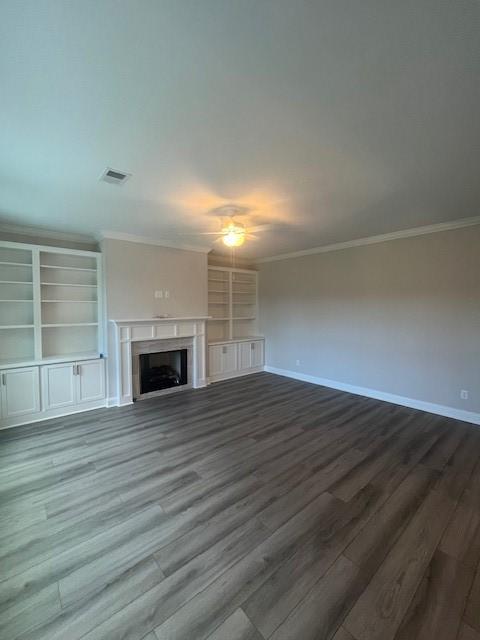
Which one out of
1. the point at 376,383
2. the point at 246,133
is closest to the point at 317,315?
the point at 376,383

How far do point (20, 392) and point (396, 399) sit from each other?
5.50 m

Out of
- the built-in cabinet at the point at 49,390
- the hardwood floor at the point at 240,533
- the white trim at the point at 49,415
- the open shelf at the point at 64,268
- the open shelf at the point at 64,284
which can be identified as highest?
the open shelf at the point at 64,268

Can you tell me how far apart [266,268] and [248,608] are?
19.3ft

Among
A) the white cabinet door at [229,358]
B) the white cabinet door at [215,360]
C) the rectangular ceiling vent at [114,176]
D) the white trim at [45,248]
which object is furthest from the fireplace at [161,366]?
the rectangular ceiling vent at [114,176]

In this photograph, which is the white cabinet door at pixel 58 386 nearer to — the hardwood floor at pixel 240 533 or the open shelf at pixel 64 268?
the hardwood floor at pixel 240 533

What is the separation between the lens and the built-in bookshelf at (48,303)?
3850 mm

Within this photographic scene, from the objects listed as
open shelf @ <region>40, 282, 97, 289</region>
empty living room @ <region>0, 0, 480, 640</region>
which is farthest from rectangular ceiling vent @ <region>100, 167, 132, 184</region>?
open shelf @ <region>40, 282, 97, 289</region>

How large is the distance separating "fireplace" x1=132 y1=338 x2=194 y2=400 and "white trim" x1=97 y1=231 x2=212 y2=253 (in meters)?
1.69

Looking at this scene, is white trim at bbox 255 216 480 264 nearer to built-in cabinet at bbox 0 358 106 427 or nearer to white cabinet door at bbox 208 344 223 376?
white cabinet door at bbox 208 344 223 376

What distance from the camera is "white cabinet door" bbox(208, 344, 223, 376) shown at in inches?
223

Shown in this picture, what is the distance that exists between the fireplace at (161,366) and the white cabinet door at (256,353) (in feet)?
5.53

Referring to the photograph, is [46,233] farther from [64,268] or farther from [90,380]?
[90,380]

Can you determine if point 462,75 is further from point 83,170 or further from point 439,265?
point 439,265

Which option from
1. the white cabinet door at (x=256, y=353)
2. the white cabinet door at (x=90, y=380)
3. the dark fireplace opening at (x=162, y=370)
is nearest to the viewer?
the white cabinet door at (x=90, y=380)
